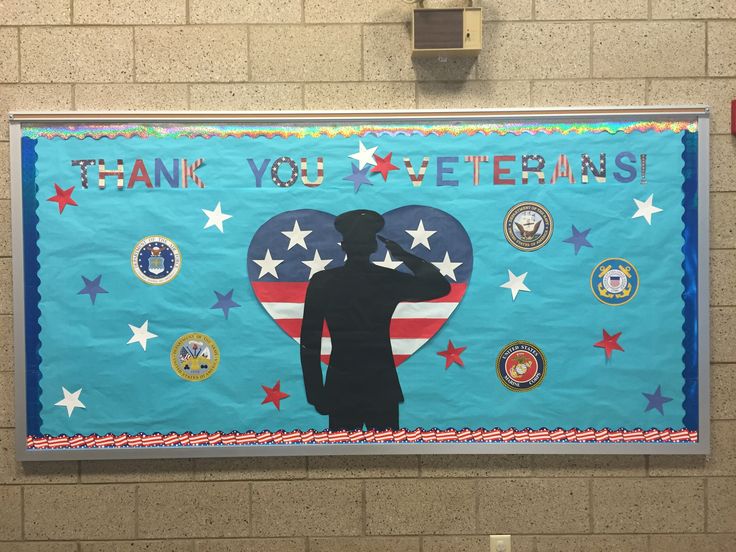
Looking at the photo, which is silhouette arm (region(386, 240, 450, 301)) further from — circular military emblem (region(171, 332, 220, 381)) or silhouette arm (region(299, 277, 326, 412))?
circular military emblem (region(171, 332, 220, 381))

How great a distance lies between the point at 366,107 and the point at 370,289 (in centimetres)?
63

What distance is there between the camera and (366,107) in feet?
6.66

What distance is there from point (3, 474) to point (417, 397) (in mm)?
1476

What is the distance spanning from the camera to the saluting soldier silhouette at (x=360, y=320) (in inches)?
79.6

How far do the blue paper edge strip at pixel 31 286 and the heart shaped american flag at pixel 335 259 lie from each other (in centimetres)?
75

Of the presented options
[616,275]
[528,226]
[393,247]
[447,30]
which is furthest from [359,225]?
[616,275]

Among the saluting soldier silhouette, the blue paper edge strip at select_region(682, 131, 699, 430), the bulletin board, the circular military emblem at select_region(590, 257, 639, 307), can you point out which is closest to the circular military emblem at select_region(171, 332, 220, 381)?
the bulletin board

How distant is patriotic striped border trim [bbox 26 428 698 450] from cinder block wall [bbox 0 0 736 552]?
8 cm

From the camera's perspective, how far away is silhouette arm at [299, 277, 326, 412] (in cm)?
202

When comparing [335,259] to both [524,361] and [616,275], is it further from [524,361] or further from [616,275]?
[616,275]

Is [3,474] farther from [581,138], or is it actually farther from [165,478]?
[581,138]

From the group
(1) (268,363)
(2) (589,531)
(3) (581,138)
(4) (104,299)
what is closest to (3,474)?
(4) (104,299)

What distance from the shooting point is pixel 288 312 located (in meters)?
2.02

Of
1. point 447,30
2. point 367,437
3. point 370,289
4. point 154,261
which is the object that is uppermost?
point 447,30
